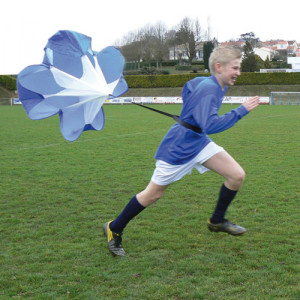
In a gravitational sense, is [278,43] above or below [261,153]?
above

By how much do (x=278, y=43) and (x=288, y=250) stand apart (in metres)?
154

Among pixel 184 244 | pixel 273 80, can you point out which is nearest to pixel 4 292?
pixel 184 244

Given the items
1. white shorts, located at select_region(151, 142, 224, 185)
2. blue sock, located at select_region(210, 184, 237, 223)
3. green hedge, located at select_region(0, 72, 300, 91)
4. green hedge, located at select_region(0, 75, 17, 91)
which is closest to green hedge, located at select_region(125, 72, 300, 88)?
green hedge, located at select_region(0, 72, 300, 91)

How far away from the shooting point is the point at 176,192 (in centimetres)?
739

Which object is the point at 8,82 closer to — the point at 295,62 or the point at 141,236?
the point at 295,62

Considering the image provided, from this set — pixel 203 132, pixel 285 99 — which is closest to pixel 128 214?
pixel 203 132

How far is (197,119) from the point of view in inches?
159

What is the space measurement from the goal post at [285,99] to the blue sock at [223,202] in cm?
3531

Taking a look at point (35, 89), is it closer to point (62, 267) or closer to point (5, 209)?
point (62, 267)

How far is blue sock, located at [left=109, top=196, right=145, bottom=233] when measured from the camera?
4.57 m

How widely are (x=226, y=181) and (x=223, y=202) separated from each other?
0.83ft

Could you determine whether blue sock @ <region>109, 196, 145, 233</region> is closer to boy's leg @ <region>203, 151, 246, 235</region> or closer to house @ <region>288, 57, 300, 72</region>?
boy's leg @ <region>203, 151, 246, 235</region>

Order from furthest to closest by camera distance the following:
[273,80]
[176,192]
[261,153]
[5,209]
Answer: [273,80]
[261,153]
[176,192]
[5,209]

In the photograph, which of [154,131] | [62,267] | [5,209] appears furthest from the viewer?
[154,131]
